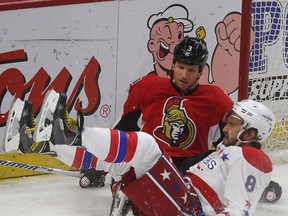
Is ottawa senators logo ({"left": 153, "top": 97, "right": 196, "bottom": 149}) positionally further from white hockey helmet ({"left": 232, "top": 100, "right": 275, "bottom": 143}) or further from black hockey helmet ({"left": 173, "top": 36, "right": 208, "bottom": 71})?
white hockey helmet ({"left": 232, "top": 100, "right": 275, "bottom": 143})

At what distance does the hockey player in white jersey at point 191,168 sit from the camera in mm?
2066

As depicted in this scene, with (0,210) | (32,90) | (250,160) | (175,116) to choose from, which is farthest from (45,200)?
(250,160)

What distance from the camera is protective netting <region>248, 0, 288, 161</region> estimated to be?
3.90 meters

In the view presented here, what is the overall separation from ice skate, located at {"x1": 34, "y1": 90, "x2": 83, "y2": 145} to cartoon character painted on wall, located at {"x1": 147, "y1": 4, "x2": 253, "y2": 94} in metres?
1.65

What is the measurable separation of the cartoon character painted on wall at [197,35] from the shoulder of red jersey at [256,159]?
1508 millimetres

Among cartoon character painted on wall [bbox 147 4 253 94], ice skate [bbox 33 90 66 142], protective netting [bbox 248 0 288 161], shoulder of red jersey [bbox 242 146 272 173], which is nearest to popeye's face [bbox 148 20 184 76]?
cartoon character painted on wall [bbox 147 4 253 94]

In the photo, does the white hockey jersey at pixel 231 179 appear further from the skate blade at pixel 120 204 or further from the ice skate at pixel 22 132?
the ice skate at pixel 22 132

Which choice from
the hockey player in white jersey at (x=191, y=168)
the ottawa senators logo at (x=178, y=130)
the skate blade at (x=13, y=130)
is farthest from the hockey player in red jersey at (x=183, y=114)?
the skate blade at (x=13, y=130)

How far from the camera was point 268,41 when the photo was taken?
156 inches

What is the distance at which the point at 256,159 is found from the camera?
2232mm

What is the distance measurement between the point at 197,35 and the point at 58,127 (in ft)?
6.17

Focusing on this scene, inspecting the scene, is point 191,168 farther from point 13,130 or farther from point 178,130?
point 13,130

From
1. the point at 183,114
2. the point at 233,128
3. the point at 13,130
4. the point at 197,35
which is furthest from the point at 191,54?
the point at 197,35

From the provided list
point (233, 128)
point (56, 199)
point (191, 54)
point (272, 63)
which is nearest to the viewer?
point (233, 128)
